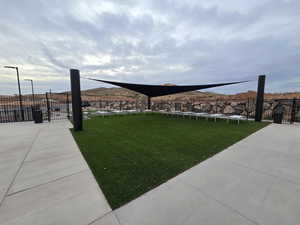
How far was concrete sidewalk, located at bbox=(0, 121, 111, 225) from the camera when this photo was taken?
4.47 feet

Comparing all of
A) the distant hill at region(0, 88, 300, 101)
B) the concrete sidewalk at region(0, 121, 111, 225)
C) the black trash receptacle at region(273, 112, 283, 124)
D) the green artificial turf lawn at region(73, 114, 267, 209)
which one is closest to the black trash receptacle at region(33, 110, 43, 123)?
the distant hill at region(0, 88, 300, 101)

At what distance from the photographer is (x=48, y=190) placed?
182 cm

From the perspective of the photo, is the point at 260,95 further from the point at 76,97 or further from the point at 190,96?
the point at 190,96

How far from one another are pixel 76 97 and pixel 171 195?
5.09 meters

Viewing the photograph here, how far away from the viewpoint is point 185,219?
4.30 feet

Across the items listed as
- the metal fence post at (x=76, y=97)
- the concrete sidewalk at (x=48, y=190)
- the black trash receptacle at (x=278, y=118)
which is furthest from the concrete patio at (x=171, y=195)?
the black trash receptacle at (x=278, y=118)

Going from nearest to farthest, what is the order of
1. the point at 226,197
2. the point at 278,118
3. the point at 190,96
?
the point at 226,197 < the point at 278,118 < the point at 190,96

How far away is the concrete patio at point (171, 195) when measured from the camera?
52.5 inches

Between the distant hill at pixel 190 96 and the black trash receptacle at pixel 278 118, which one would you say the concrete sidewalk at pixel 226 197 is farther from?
the distant hill at pixel 190 96

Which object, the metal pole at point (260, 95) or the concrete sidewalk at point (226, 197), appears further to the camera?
the metal pole at point (260, 95)

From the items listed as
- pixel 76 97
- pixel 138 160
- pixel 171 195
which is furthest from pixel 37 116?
pixel 171 195

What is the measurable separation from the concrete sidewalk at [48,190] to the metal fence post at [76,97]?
215 cm

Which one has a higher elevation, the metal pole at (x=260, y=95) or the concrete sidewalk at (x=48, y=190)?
the metal pole at (x=260, y=95)

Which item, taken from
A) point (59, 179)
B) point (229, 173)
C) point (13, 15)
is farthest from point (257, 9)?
point (13, 15)
